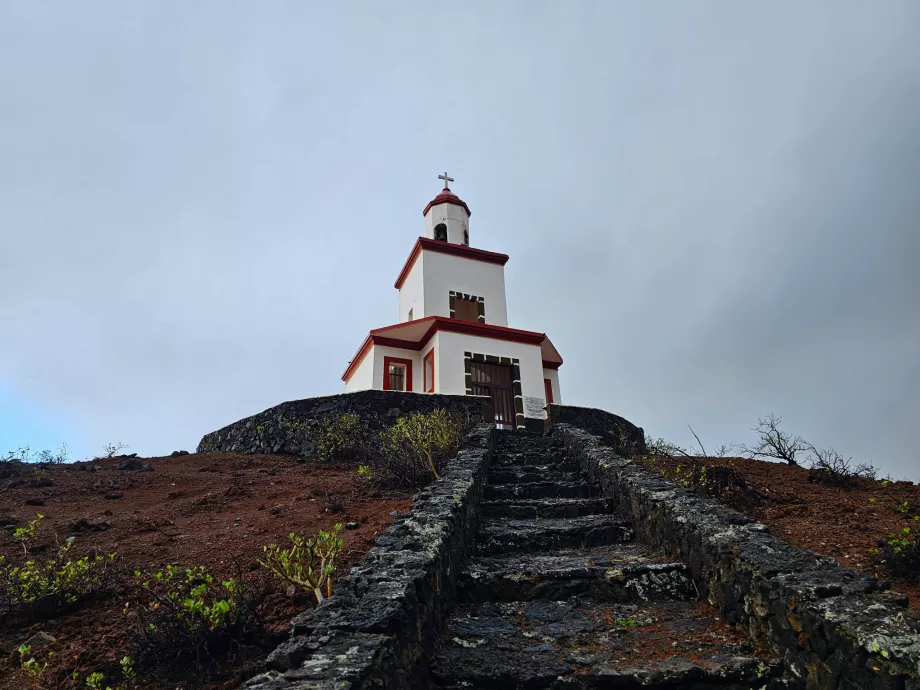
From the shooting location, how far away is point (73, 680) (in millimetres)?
3498

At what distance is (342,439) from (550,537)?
8160mm

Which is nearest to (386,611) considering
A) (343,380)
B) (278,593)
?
(278,593)

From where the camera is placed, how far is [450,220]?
22172mm

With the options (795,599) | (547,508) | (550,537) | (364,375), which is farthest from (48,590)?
(364,375)

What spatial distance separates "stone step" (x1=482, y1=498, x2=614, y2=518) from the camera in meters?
6.38

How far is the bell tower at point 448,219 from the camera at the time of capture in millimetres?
22047

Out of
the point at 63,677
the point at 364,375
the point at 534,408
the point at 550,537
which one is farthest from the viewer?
the point at 364,375

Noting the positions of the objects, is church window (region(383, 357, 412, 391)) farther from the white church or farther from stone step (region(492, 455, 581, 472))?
stone step (region(492, 455, 581, 472))

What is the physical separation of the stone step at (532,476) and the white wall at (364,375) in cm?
913

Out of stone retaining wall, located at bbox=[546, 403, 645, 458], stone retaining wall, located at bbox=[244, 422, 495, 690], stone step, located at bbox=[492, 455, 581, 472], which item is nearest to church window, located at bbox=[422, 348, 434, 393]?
stone retaining wall, located at bbox=[546, 403, 645, 458]

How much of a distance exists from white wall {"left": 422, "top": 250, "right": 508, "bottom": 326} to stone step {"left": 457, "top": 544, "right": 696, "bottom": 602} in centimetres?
1456

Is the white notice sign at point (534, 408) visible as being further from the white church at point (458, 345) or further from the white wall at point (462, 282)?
the white wall at point (462, 282)

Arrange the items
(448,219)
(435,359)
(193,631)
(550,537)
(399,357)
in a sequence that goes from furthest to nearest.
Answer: (448,219), (399,357), (435,359), (550,537), (193,631)

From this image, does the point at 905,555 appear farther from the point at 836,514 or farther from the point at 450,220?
the point at 450,220
